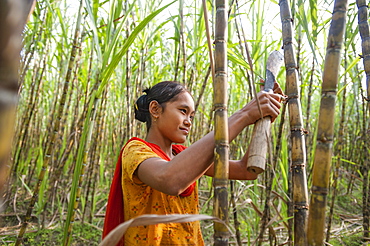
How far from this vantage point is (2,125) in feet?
0.59

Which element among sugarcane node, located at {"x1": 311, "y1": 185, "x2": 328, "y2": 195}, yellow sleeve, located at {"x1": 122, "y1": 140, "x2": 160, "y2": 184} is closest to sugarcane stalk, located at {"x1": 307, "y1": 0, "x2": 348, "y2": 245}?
sugarcane node, located at {"x1": 311, "y1": 185, "x2": 328, "y2": 195}

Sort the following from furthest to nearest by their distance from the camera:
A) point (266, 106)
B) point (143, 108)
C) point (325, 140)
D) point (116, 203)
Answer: point (143, 108) → point (116, 203) → point (266, 106) → point (325, 140)

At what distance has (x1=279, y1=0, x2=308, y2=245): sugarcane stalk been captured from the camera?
0.58m

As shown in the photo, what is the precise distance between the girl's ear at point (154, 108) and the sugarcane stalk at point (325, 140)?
750 mm

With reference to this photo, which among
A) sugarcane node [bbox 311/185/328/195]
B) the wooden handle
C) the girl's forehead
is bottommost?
sugarcane node [bbox 311/185/328/195]

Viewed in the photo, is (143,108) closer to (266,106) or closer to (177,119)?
(177,119)

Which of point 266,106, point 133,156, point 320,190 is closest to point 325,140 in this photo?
point 320,190

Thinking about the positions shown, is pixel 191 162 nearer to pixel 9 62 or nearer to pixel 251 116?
pixel 251 116

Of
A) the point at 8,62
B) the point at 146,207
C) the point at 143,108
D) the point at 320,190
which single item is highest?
the point at 143,108

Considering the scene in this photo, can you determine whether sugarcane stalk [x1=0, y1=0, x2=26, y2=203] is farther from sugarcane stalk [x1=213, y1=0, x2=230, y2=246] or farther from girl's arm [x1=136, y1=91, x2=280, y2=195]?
girl's arm [x1=136, y1=91, x2=280, y2=195]

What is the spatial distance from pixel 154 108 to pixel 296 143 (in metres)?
0.66

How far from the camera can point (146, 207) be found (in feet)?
3.43

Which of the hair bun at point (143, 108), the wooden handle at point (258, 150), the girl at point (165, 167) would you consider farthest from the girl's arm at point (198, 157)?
the hair bun at point (143, 108)

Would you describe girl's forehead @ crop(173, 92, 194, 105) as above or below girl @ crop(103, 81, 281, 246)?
above
